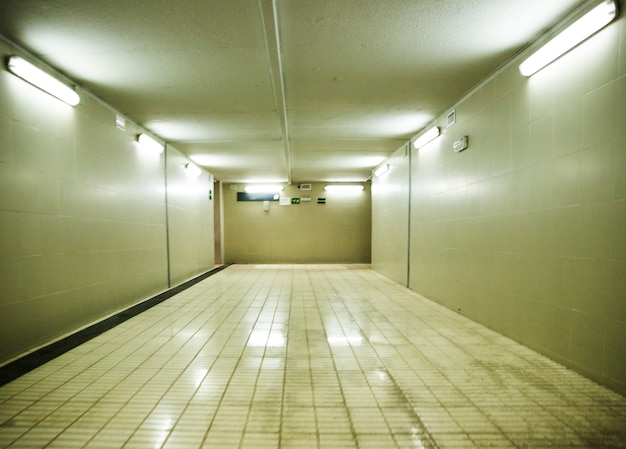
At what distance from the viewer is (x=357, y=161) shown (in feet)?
24.7

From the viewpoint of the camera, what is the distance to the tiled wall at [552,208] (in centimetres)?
201

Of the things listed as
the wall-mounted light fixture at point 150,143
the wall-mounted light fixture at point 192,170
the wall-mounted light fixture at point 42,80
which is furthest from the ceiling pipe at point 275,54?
the wall-mounted light fixture at point 192,170

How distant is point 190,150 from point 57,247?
12.4 feet

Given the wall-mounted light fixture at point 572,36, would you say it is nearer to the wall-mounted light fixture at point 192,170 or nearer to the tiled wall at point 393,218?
the tiled wall at point 393,218

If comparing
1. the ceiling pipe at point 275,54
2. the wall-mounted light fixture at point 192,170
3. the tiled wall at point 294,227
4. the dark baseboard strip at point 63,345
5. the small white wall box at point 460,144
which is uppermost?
the ceiling pipe at point 275,54

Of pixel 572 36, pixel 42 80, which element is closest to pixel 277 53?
pixel 42 80

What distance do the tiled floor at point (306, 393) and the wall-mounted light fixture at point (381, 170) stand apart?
4.63 meters

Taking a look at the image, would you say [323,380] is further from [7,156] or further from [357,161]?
[357,161]

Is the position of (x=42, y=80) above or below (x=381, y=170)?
above

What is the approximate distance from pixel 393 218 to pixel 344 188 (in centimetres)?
376

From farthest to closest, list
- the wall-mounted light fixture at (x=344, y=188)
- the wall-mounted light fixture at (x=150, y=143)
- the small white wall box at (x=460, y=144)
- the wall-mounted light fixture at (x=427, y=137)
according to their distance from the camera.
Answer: the wall-mounted light fixture at (x=344, y=188) < the wall-mounted light fixture at (x=150, y=143) < the wall-mounted light fixture at (x=427, y=137) < the small white wall box at (x=460, y=144)

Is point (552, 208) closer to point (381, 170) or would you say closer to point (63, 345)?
point (63, 345)

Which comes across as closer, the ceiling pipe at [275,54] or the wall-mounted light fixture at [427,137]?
the ceiling pipe at [275,54]

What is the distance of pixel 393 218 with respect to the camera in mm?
6859
